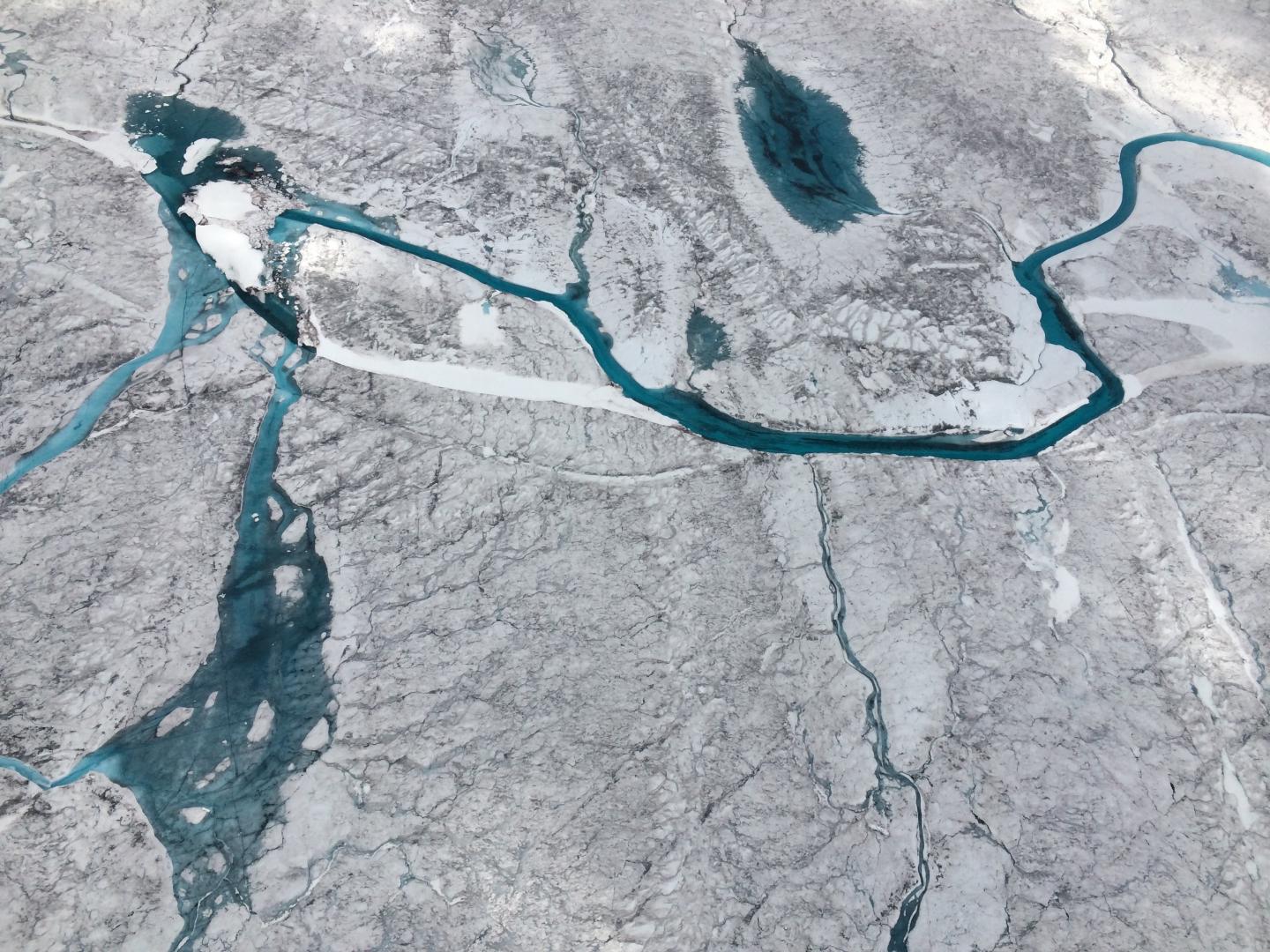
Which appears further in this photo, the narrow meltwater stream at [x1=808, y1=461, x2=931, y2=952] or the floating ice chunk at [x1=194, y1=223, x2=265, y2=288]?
the floating ice chunk at [x1=194, y1=223, x2=265, y2=288]

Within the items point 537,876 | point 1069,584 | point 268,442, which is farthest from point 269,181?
point 1069,584

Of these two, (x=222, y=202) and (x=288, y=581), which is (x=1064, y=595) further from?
(x=222, y=202)

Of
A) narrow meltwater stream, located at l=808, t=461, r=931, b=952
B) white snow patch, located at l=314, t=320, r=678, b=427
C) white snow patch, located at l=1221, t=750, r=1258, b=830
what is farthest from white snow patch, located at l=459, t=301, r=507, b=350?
white snow patch, located at l=1221, t=750, r=1258, b=830

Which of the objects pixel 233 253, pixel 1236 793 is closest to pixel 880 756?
pixel 1236 793

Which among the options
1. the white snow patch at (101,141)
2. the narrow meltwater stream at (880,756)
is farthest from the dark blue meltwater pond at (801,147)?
the white snow patch at (101,141)

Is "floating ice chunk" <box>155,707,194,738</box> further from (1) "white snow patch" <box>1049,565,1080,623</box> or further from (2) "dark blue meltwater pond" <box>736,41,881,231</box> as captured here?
(2) "dark blue meltwater pond" <box>736,41,881,231</box>

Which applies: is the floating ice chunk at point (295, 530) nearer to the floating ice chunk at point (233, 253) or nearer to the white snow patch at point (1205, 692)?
the floating ice chunk at point (233, 253)
